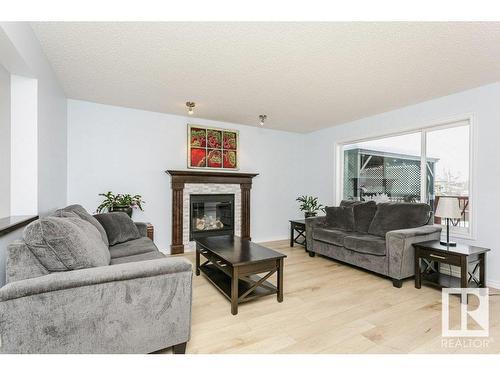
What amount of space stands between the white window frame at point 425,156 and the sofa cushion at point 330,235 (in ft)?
4.01

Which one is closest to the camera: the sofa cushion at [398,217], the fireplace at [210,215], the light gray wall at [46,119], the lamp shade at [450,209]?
the light gray wall at [46,119]

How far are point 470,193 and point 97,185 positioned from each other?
5079mm

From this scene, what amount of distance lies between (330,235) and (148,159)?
3.13 m

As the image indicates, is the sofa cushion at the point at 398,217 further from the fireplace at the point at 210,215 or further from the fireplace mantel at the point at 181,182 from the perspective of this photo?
the fireplace at the point at 210,215

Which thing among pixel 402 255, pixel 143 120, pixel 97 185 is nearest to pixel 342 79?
pixel 402 255

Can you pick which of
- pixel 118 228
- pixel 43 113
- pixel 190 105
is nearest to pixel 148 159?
pixel 190 105

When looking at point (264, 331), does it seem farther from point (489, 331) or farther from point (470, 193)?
point (470, 193)

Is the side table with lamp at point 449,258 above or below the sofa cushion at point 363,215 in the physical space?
below

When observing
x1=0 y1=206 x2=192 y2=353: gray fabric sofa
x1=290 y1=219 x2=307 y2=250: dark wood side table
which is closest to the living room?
x1=0 y1=206 x2=192 y2=353: gray fabric sofa

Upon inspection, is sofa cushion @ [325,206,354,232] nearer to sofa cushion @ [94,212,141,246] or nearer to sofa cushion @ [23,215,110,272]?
sofa cushion @ [94,212,141,246]

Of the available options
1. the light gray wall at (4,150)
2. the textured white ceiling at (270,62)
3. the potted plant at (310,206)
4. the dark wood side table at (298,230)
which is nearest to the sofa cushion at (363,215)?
the dark wood side table at (298,230)

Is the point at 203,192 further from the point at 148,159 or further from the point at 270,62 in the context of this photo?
the point at 270,62

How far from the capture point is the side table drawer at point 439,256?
2521 mm
